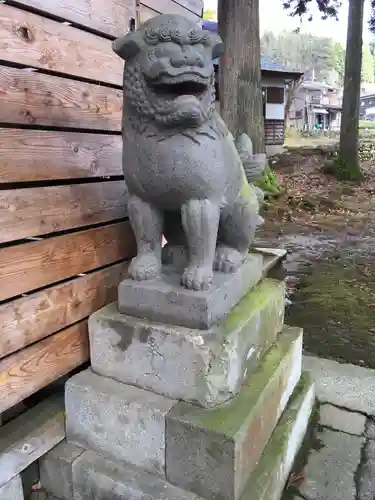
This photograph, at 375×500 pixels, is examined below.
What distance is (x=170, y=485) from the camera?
1529mm

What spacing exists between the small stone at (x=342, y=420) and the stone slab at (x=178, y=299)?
875 mm

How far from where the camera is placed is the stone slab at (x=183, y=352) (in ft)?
4.88

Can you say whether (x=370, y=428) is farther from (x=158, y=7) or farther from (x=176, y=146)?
(x=158, y=7)

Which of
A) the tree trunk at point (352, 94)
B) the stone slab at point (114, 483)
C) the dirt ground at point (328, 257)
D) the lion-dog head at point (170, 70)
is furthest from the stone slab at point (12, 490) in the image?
the tree trunk at point (352, 94)

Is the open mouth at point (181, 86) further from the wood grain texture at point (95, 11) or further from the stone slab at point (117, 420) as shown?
the stone slab at point (117, 420)

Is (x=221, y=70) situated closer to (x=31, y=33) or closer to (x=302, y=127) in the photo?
(x=31, y=33)

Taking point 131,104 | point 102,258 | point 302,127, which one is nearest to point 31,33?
point 131,104

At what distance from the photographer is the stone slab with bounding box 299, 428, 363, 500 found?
1.70 metres

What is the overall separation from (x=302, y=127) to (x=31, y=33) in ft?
94.8

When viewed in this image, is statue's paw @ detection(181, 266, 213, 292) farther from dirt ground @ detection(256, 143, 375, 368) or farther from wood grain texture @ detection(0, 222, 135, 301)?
dirt ground @ detection(256, 143, 375, 368)

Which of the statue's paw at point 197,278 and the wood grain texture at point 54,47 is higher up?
the wood grain texture at point 54,47

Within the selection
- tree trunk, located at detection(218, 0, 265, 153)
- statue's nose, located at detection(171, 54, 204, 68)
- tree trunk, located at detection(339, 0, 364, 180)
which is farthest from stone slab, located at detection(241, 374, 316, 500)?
tree trunk, located at detection(339, 0, 364, 180)

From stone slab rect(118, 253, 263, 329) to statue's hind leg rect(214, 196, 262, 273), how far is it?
49 millimetres

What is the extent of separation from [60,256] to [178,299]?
1.70 ft
